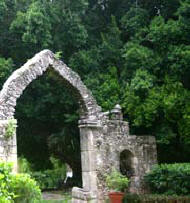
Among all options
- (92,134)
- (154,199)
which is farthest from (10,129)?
(154,199)

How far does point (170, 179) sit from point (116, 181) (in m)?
1.94

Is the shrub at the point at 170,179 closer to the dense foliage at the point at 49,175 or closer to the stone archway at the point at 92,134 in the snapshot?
the stone archway at the point at 92,134

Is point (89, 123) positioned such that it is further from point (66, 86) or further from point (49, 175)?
point (49, 175)

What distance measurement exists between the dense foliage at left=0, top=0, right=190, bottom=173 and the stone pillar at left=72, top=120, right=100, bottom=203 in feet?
5.48

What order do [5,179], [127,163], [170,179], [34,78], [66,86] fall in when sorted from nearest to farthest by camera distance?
[5,179] → [34,78] → [66,86] → [170,179] → [127,163]

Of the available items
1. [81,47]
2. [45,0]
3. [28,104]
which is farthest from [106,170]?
[45,0]

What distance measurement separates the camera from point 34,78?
1142 cm

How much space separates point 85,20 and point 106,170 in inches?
289

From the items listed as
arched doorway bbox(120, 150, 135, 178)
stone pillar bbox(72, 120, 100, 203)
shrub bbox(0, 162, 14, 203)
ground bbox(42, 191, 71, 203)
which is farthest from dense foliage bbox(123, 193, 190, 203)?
shrub bbox(0, 162, 14, 203)

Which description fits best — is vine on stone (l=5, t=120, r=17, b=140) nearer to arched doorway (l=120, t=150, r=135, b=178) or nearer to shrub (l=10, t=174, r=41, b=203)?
shrub (l=10, t=174, r=41, b=203)

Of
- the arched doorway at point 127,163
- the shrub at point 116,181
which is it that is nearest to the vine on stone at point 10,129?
the shrub at point 116,181

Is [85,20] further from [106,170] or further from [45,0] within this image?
[106,170]

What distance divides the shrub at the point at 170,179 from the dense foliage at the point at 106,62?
105 cm

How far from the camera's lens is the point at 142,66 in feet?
46.0
